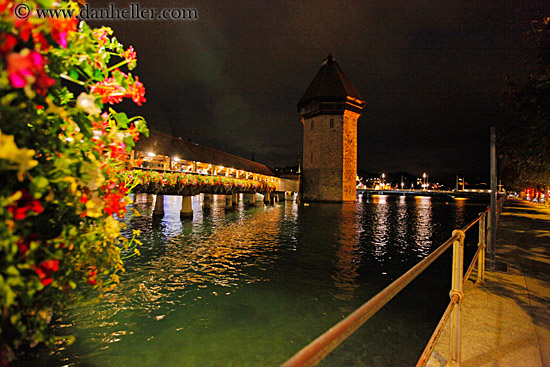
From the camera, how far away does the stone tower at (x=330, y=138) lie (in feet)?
118

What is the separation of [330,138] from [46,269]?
3667 centimetres

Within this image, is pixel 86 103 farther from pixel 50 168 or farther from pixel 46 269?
pixel 46 269

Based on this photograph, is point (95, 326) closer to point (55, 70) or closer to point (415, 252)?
point (55, 70)

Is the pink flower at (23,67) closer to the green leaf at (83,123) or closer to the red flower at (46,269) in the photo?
the green leaf at (83,123)

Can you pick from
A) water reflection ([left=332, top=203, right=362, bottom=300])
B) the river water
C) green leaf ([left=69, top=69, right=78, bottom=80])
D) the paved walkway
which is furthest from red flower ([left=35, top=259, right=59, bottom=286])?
water reflection ([left=332, top=203, right=362, bottom=300])

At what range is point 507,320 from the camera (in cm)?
322

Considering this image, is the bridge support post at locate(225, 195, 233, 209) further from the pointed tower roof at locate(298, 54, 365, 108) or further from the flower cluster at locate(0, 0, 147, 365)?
the flower cluster at locate(0, 0, 147, 365)

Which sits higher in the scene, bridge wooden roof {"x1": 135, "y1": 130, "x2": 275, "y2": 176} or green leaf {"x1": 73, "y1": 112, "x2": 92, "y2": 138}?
bridge wooden roof {"x1": 135, "y1": 130, "x2": 275, "y2": 176}

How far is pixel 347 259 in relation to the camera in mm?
8117

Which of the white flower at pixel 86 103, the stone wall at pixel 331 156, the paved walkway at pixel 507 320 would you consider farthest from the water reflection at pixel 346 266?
the stone wall at pixel 331 156

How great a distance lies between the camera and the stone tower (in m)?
36.1

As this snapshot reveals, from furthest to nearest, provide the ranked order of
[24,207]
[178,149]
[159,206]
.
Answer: [159,206] → [178,149] → [24,207]

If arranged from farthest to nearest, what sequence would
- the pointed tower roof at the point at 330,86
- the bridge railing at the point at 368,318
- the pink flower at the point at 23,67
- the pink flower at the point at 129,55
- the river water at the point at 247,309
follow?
1. the pointed tower roof at the point at 330,86
2. the river water at the point at 247,309
3. the pink flower at the point at 129,55
4. the bridge railing at the point at 368,318
5. the pink flower at the point at 23,67

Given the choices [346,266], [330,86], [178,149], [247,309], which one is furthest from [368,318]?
[330,86]
